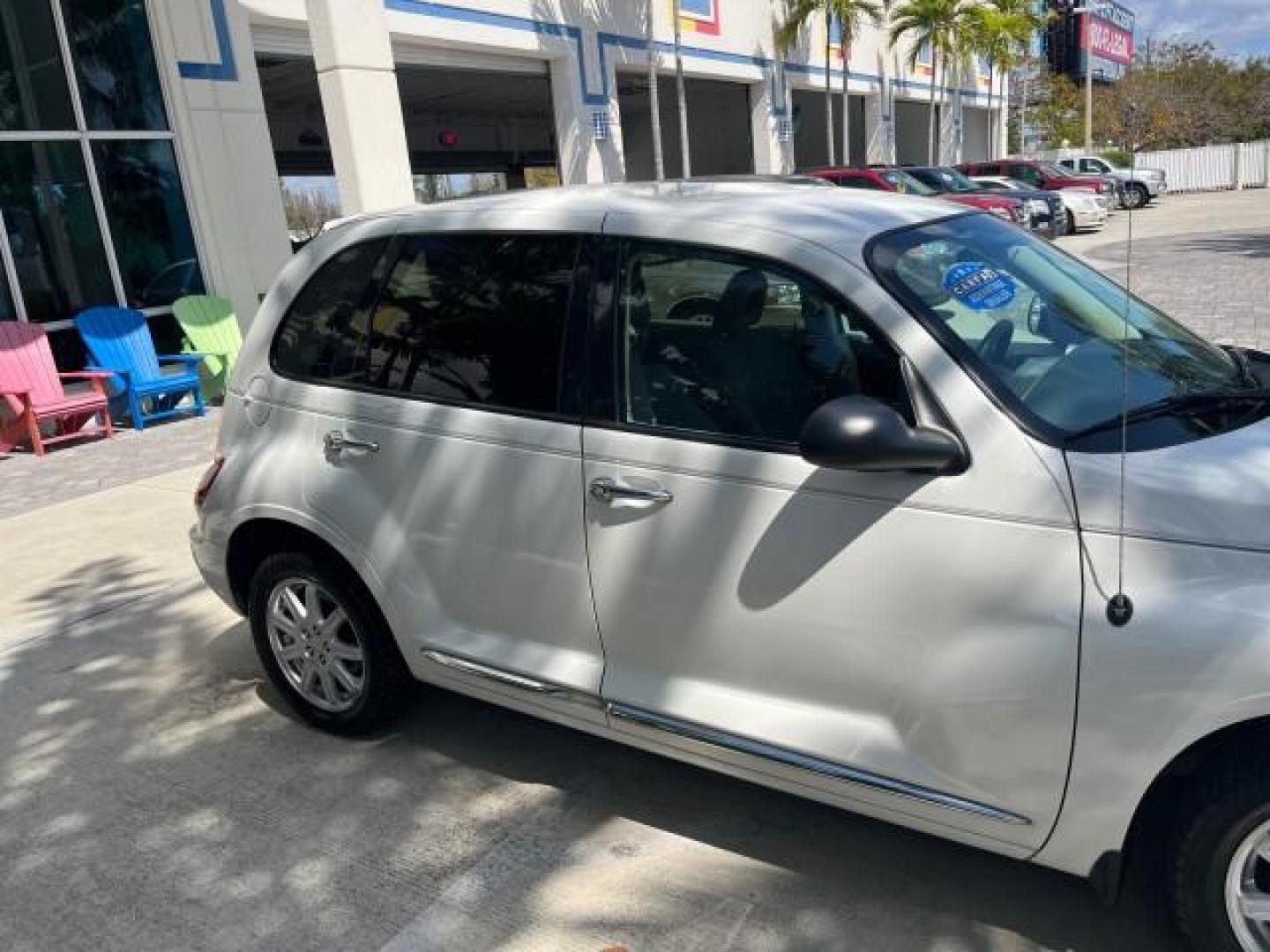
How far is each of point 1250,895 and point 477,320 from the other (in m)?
2.36

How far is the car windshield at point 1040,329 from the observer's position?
7.64 feet

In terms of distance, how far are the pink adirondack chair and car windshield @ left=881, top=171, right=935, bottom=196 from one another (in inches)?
481

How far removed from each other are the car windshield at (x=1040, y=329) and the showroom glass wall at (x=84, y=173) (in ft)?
30.4

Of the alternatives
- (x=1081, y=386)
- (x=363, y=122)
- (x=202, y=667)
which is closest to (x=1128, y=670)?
(x=1081, y=386)

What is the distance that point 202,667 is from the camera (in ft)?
14.1

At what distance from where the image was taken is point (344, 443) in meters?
3.22

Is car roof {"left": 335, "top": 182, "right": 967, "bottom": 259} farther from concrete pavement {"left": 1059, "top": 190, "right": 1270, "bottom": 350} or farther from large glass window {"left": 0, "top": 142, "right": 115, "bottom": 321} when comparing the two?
large glass window {"left": 0, "top": 142, "right": 115, "bottom": 321}

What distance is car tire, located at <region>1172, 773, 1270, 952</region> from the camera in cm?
199

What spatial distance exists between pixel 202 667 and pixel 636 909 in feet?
8.09

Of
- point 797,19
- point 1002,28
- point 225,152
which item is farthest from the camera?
point 1002,28

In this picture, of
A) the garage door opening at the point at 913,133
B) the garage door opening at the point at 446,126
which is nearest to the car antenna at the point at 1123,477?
the garage door opening at the point at 446,126

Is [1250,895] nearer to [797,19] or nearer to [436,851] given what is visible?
[436,851]

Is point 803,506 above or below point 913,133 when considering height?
below

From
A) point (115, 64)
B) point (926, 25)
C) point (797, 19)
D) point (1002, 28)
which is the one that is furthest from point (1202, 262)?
point (1002, 28)
